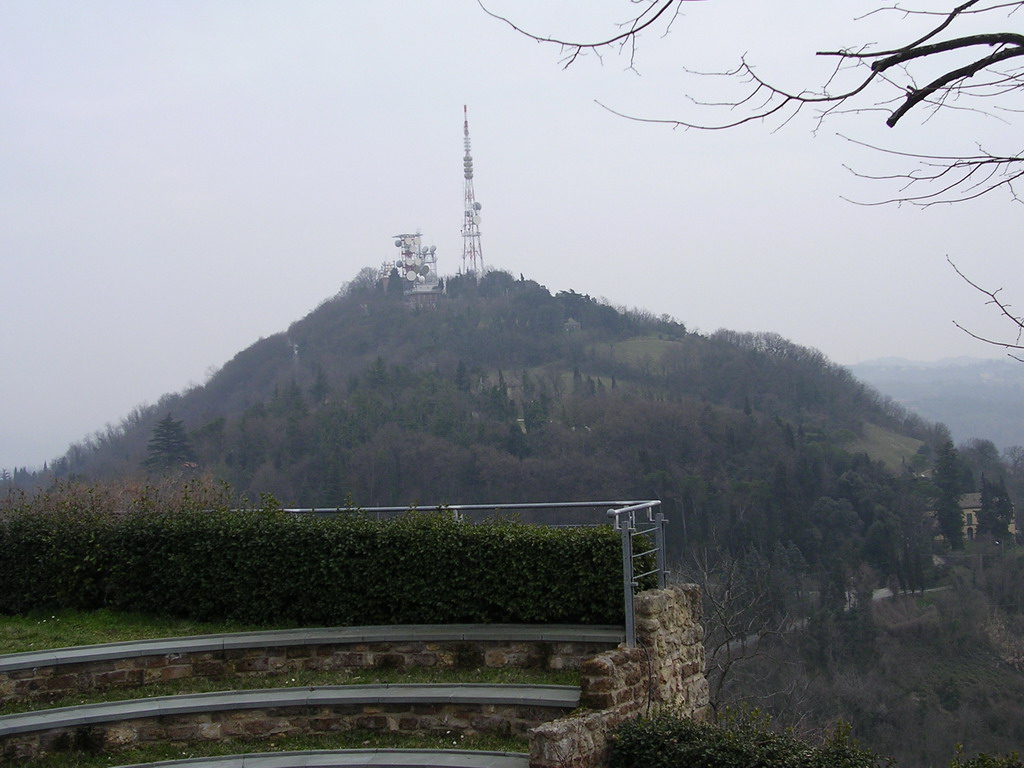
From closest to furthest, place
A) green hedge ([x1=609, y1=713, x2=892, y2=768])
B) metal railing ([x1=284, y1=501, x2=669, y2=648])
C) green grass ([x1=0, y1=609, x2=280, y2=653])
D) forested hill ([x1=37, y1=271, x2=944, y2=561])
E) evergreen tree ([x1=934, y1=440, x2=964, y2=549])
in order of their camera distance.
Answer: green hedge ([x1=609, y1=713, x2=892, y2=768]) < metal railing ([x1=284, y1=501, x2=669, y2=648]) < green grass ([x1=0, y1=609, x2=280, y2=653]) < evergreen tree ([x1=934, y1=440, x2=964, y2=549]) < forested hill ([x1=37, y1=271, x2=944, y2=561])

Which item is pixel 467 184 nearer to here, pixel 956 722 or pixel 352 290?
pixel 352 290

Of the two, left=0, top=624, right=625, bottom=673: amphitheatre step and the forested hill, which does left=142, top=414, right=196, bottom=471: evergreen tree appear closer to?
the forested hill

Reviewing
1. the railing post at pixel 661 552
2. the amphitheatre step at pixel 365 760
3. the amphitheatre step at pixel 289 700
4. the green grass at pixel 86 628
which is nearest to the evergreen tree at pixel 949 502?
the railing post at pixel 661 552

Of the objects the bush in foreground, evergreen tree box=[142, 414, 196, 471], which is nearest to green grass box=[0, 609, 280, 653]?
the bush in foreground

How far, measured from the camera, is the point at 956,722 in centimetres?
5044

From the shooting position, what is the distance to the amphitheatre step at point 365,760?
7027 millimetres

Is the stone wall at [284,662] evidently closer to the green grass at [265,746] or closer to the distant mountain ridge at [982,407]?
the green grass at [265,746]

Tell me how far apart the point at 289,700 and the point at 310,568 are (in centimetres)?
186

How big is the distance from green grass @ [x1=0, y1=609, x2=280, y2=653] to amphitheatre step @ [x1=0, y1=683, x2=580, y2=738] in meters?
1.27

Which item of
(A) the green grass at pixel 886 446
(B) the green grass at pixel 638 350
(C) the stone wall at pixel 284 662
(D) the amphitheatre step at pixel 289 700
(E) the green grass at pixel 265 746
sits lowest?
(A) the green grass at pixel 886 446

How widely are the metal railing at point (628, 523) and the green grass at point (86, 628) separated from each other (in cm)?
167

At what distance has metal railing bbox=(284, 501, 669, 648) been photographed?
8.14 m

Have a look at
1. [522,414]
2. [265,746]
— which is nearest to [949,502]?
[522,414]

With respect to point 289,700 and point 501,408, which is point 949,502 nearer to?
point 501,408
